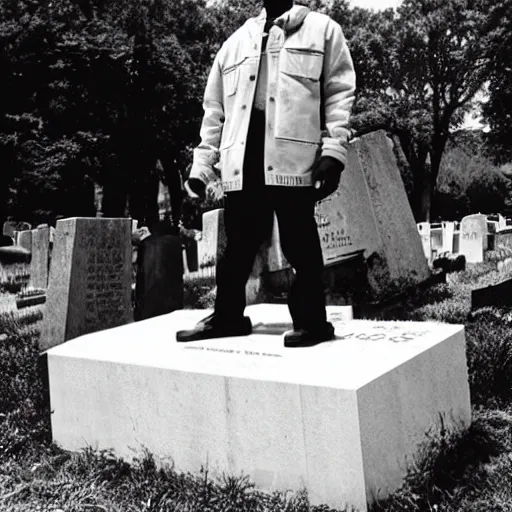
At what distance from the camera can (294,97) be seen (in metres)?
3.51

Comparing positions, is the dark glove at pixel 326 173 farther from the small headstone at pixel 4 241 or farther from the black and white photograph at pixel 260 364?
the small headstone at pixel 4 241

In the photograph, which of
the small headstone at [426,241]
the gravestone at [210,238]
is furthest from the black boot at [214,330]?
the small headstone at [426,241]

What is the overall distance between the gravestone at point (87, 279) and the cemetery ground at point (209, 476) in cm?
199

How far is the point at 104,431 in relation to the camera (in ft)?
12.0

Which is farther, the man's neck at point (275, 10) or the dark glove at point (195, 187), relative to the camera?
the dark glove at point (195, 187)

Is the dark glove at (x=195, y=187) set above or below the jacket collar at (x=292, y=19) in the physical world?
below

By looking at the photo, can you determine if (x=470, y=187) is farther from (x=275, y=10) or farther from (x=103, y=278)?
(x=275, y=10)

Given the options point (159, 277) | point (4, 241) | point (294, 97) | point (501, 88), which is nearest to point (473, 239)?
point (159, 277)

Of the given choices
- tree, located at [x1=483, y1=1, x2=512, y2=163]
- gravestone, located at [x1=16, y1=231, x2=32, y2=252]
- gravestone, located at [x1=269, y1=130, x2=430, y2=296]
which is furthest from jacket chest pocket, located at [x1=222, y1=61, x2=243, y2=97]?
gravestone, located at [x1=16, y1=231, x2=32, y2=252]

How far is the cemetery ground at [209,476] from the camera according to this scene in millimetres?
2934

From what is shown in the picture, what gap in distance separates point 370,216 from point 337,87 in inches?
201

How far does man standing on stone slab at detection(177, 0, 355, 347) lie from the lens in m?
3.49

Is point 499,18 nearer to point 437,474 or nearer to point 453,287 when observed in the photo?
point 453,287

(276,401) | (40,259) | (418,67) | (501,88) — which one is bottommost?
(276,401)
